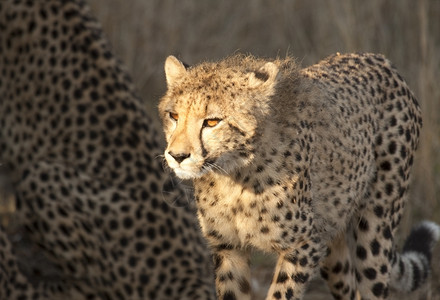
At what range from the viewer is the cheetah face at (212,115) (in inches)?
113

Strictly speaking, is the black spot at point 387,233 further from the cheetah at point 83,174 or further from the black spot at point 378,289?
the cheetah at point 83,174

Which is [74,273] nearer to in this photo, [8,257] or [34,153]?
[8,257]

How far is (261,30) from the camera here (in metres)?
7.00

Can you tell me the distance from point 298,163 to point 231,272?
0.47m

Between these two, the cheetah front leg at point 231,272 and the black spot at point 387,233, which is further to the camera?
the black spot at point 387,233

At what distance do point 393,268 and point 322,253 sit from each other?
64cm

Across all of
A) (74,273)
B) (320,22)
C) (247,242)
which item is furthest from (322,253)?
(320,22)

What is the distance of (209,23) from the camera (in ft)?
22.3

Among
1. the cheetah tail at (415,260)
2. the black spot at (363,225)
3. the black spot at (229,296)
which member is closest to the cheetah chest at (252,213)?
the black spot at (229,296)

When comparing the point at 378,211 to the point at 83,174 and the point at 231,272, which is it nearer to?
the point at 231,272

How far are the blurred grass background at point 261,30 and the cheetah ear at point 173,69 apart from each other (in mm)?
2530

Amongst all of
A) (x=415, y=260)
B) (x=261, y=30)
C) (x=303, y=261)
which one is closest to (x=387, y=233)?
(x=415, y=260)

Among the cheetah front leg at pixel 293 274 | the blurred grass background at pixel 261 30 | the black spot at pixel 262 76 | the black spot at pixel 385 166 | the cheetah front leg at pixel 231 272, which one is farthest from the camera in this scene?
the blurred grass background at pixel 261 30

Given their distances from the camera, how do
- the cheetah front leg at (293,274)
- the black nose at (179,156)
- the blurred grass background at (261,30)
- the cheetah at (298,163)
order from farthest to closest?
the blurred grass background at (261,30), the cheetah front leg at (293,274), the cheetah at (298,163), the black nose at (179,156)
